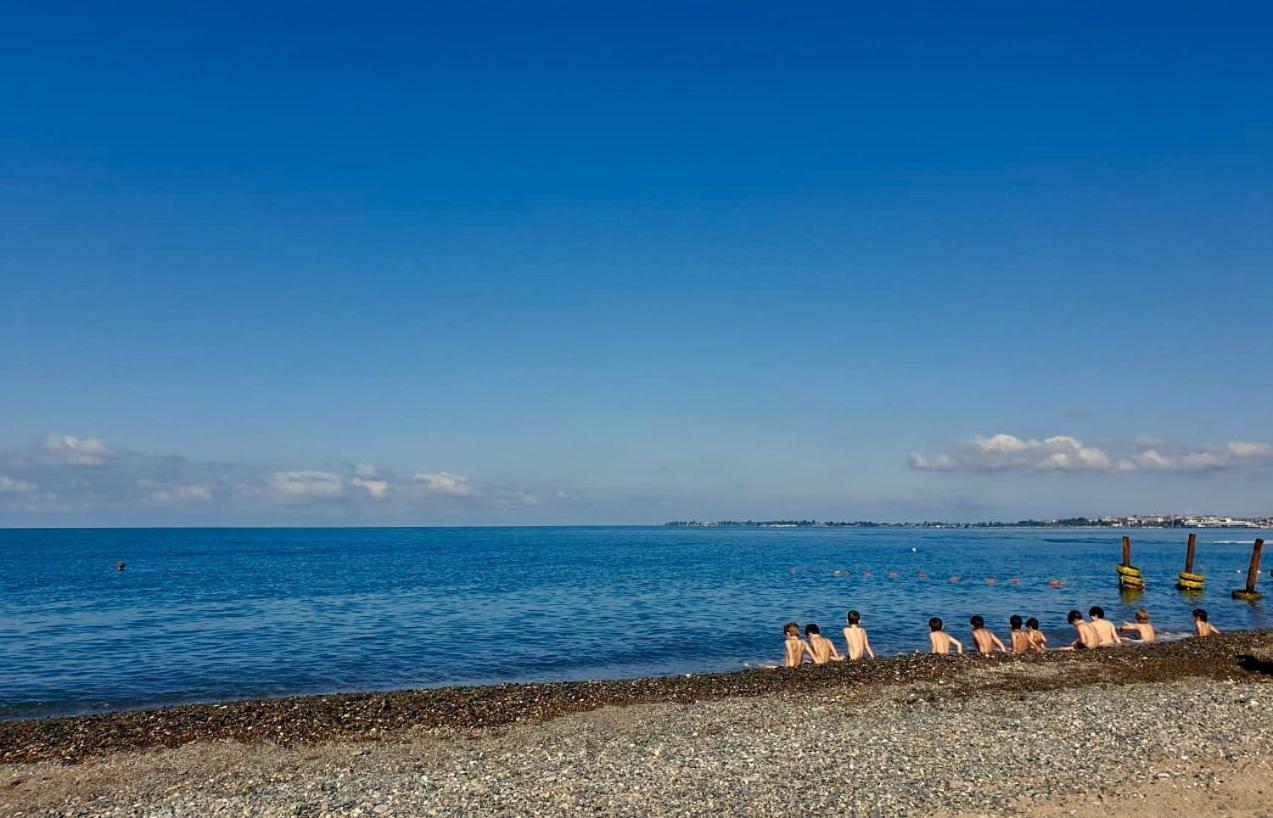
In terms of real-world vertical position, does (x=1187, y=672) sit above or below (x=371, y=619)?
above

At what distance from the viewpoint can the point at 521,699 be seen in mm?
18031

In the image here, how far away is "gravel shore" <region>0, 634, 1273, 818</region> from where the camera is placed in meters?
11.1

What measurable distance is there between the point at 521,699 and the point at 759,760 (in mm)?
7021

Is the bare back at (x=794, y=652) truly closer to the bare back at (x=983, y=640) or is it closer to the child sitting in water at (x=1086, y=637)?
the bare back at (x=983, y=640)

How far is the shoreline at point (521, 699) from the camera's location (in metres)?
15.7

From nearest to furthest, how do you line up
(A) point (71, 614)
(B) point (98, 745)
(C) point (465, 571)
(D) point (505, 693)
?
(B) point (98, 745), (D) point (505, 693), (A) point (71, 614), (C) point (465, 571)

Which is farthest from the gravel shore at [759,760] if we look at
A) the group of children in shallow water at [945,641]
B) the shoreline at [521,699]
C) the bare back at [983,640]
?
the bare back at [983,640]

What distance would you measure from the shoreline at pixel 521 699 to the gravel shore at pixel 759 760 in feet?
0.62

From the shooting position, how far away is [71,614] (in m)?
45.4

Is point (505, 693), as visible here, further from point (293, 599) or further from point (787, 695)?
point (293, 599)

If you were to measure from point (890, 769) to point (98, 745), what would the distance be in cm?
1428

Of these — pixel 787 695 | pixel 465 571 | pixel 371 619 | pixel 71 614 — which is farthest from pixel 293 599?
pixel 787 695

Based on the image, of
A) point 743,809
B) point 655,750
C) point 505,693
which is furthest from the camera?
point 505,693

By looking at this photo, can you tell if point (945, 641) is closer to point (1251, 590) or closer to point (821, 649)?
point (821, 649)
